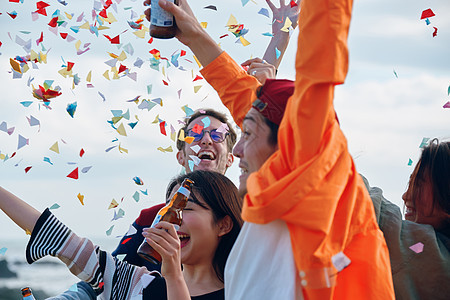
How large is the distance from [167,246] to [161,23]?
3.85ft

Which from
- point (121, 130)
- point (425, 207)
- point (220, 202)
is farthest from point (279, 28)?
point (425, 207)

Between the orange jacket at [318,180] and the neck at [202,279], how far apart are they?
1.25 meters

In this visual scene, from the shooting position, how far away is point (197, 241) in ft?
11.1

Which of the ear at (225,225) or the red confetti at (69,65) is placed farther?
the red confetti at (69,65)

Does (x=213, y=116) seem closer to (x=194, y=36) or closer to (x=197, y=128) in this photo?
(x=197, y=128)

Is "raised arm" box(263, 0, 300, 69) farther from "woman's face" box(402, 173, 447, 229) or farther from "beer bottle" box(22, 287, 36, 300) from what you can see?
"beer bottle" box(22, 287, 36, 300)

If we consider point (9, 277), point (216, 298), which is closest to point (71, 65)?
point (216, 298)

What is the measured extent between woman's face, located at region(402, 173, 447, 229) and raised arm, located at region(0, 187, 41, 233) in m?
1.90

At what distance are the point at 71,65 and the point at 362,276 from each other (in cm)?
372

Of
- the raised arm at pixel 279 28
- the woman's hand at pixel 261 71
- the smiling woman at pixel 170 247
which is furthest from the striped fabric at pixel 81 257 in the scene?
the raised arm at pixel 279 28

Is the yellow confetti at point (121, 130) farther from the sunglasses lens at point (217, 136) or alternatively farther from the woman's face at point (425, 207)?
the woman's face at point (425, 207)

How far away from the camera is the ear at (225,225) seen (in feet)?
11.4

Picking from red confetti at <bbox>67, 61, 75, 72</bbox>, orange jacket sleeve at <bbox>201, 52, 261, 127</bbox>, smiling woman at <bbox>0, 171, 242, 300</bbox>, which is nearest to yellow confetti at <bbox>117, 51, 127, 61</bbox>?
red confetti at <bbox>67, 61, 75, 72</bbox>

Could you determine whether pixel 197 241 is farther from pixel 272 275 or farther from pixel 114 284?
pixel 272 275
